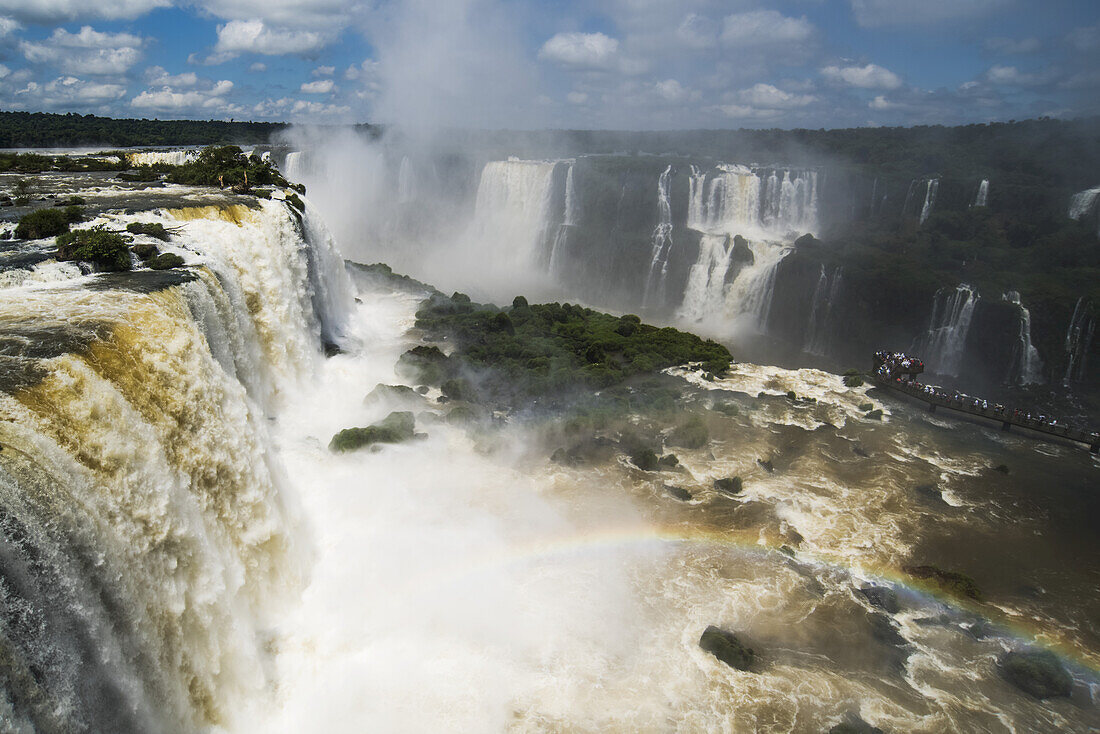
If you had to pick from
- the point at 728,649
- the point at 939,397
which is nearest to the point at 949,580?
the point at 728,649

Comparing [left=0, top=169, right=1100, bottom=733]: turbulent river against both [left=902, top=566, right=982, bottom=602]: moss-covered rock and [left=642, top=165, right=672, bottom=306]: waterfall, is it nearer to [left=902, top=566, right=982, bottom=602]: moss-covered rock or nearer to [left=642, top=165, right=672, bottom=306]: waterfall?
[left=902, top=566, right=982, bottom=602]: moss-covered rock

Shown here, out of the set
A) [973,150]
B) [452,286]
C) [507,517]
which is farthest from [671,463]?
[973,150]

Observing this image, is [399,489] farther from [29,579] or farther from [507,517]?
[29,579]

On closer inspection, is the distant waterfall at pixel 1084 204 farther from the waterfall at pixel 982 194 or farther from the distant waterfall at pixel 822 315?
Answer: the distant waterfall at pixel 822 315

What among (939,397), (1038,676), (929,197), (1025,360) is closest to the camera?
(1038,676)

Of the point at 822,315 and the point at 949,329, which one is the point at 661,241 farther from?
the point at 949,329

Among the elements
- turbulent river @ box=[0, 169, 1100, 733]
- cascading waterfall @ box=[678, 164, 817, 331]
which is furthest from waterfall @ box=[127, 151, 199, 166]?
cascading waterfall @ box=[678, 164, 817, 331]

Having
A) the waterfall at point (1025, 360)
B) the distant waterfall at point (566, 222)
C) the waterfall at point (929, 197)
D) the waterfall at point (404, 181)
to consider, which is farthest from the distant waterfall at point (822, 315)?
the waterfall at point (404, 181)

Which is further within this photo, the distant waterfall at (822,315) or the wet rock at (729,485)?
the distant waterfall at (822,315)
